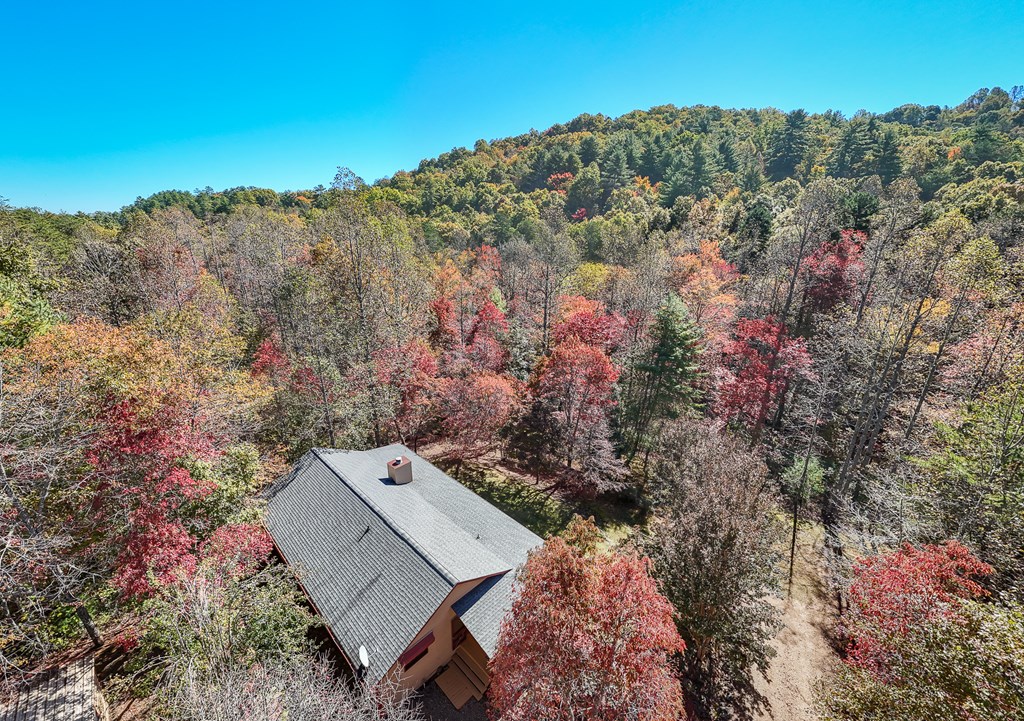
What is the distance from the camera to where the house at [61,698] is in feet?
36.3

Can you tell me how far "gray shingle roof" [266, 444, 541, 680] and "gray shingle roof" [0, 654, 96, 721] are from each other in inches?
239

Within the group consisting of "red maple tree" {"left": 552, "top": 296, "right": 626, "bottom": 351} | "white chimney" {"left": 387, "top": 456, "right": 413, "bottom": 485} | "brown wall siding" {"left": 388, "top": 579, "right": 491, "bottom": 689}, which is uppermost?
"red maple tree" {"left": 552, "top": 296, "right": 626, "bottom": 351}

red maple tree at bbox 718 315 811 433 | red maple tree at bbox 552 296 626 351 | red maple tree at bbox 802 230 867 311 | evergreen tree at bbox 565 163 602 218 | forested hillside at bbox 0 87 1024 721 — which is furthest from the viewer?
evergreen tree at bbox 565 163 602 218

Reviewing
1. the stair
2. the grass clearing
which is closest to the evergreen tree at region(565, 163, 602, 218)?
the grass clearing

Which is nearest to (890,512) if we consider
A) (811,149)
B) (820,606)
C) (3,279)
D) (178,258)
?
(820,606)

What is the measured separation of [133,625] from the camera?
1331cm

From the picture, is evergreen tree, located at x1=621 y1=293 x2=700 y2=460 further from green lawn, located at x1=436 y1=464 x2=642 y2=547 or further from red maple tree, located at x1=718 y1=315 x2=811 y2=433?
green lawn, located at x1=436 y1=464 x2=642 y2=547

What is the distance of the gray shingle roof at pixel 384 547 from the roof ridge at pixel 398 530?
0.04 metres

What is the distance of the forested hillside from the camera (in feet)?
34.6

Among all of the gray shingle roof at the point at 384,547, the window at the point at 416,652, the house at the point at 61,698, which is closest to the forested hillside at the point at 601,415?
the house at the point at 61,698

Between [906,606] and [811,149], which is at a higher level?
[811,149]

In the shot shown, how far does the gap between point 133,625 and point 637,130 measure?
505 feet

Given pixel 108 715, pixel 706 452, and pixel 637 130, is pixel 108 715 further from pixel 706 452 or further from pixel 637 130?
pixel 637 130

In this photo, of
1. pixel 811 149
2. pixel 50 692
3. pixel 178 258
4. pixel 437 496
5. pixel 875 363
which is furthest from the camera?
pixel 811 149
